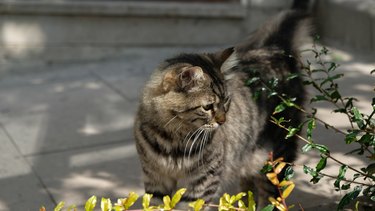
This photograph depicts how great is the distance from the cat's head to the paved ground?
40.8 inches

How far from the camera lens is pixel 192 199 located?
379 centimetres

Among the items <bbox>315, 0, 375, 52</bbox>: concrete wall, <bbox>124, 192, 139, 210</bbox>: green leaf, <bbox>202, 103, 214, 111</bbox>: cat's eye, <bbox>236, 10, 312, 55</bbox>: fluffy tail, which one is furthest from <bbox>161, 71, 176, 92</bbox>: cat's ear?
<bbox>315, 0, 375, 52</bbox>: concrete wall

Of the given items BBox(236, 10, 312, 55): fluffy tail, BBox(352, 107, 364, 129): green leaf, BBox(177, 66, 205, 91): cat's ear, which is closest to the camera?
BBox(352, 107, 364, 129): green leaf

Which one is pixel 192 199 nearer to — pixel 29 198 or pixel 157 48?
pixel 29 198

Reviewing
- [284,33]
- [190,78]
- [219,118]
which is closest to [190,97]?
[190,78]

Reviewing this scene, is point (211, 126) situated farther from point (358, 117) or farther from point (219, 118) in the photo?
point (358, 117)

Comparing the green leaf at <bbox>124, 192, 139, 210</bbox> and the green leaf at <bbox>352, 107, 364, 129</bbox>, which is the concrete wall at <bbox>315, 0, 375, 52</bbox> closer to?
the green leaf at <bbox>352, 107, 364, 129</bbox>

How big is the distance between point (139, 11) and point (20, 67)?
182cm

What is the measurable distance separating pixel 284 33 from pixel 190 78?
1318 millimetres

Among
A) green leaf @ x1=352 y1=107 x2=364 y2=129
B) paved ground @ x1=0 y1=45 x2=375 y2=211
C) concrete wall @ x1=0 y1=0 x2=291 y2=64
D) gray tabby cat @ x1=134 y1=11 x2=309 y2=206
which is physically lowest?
paved ground @ x1=0 y1=45 x2=375 y2=211

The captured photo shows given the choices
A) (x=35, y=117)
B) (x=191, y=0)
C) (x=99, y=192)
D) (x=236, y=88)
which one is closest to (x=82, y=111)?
(x=35, y=117)

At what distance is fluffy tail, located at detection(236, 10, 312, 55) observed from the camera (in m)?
4.54

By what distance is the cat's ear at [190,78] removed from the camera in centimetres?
349

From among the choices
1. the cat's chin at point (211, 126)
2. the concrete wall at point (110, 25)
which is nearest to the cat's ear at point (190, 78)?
the cat's chin at point (211, 126)
